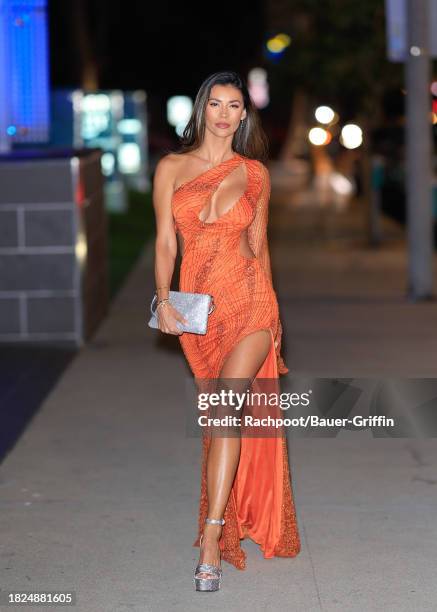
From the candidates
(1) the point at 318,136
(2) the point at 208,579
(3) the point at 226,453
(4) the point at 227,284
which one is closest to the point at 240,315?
(4) the point at 227,284

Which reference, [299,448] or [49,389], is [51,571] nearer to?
[299,448]

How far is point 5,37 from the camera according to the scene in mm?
12078

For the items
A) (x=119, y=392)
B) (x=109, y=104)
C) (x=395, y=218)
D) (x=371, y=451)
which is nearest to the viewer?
(x=371, y=451)

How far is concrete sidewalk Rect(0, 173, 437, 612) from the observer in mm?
5039

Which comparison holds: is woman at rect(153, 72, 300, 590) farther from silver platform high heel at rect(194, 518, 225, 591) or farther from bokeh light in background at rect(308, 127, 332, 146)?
bokeh light in background at rect(308, 127, 332, 146)

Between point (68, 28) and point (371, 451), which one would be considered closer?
point (371, 451)

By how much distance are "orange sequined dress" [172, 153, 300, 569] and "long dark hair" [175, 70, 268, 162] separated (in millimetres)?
96

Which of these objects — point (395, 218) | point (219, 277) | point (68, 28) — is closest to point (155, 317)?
point (219, 277)

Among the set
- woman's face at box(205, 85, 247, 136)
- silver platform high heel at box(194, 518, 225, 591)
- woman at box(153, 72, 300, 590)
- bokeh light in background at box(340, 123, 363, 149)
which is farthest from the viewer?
bokeh light in background at box(340, 123, 363, 149)

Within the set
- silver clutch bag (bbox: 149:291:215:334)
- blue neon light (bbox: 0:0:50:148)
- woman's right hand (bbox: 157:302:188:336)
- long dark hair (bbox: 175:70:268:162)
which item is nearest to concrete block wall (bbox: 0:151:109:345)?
blue neon light (bbox: 0:0:50:148)

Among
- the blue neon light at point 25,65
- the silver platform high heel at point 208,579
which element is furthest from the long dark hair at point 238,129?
the blue neon light at point 25,65

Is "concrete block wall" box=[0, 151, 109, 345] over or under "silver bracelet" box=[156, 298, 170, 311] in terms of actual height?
under

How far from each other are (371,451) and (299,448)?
1.34ft

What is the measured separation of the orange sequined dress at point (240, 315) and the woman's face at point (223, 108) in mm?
141
